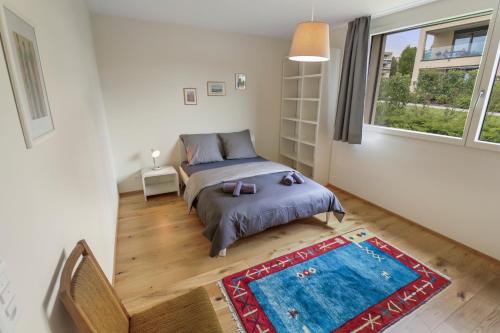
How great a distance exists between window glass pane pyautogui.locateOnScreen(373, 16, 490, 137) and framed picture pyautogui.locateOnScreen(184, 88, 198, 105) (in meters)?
2.50

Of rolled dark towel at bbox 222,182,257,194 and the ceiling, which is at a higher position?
the ceiling

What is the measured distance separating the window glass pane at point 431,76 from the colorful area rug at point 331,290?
1.48 m

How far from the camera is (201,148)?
3393 mm

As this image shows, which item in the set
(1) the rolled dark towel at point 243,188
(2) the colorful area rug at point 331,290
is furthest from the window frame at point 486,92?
(1) the rolled dark towel at point 243,188

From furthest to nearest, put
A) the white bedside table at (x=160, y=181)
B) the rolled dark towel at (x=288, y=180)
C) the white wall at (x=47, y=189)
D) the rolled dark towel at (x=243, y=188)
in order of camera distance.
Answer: the white bedside table at (x=160, y=181), the rolled dark towel at (x=288, y=180), the rolled dark towel at (x=243, y=188), the white wall at (x=47, y=189)

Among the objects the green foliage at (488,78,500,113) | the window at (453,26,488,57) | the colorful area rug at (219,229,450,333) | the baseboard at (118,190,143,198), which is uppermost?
the window at (453,26,488,57)

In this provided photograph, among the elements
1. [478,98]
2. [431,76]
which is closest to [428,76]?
[431,76]

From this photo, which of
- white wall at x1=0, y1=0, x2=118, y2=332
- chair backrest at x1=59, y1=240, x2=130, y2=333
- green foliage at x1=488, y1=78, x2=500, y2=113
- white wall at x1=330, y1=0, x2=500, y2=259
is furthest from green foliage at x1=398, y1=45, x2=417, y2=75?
chair backrest at x1=59, y1=240, x2=130, y2=333

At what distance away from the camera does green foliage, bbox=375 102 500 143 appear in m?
2.15

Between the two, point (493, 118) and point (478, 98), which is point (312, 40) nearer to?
point (478, 98)

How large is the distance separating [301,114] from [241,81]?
1.08 m

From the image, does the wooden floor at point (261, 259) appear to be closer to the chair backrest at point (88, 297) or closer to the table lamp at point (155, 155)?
the table lamp at point (155, 155)

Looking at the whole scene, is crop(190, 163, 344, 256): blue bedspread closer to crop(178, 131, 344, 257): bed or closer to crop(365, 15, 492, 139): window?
crop(178, 131, 344, 257): bed

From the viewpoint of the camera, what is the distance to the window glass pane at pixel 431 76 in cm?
227
